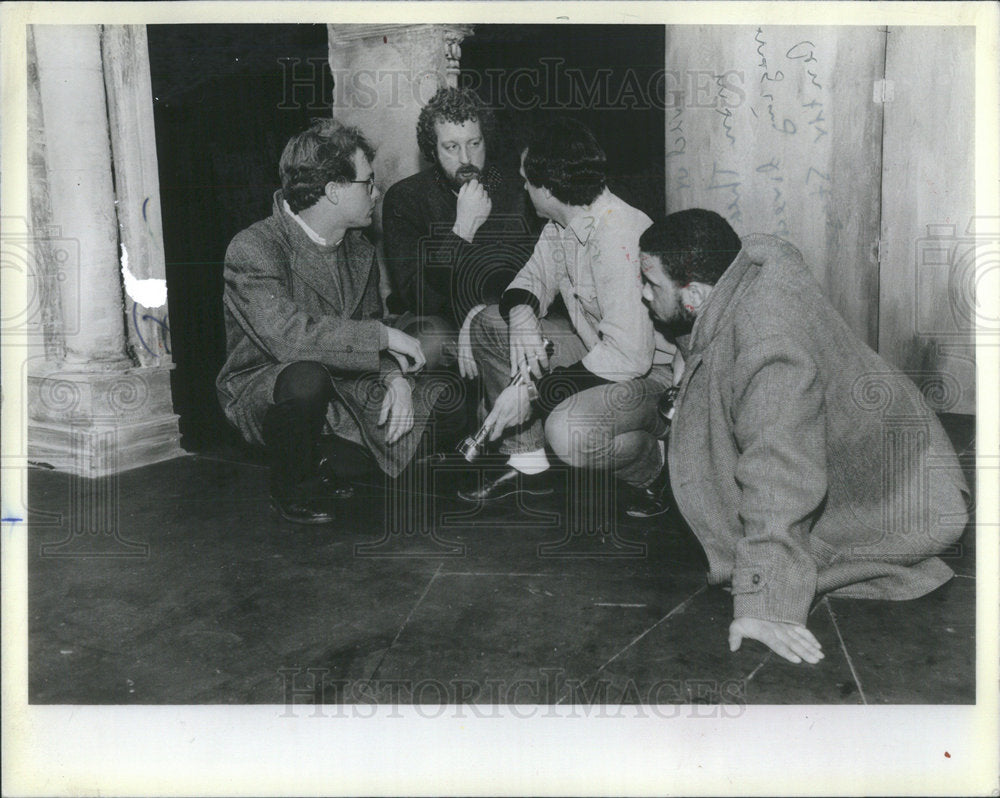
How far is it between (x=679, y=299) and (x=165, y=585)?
207cm

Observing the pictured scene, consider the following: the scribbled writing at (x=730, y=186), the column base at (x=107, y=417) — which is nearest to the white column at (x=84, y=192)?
the column base at (x=107, y=417)

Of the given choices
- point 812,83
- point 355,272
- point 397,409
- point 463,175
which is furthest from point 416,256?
point 812,83

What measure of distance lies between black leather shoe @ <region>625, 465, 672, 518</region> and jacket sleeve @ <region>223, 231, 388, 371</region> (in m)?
1.16

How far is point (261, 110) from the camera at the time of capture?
353 cm

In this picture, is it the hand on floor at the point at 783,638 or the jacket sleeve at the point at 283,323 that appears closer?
the hand on floor at the point at 783,638

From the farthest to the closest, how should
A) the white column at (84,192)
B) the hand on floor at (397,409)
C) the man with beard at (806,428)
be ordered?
1. the white column at (84,192)
2. the hand on floor at (397,409)
3. the man with beard at (806,428)

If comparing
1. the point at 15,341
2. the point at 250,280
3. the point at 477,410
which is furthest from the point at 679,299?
the point at 15,341

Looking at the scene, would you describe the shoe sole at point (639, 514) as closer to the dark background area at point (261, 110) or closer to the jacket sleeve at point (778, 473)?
the jacket sleeve at point (778, 473)

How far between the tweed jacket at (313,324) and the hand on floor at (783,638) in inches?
60.7

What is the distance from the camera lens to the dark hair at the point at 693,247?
2.99 meters

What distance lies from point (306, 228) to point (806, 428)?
2147 mm

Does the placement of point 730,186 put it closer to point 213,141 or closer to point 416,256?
point 416,256

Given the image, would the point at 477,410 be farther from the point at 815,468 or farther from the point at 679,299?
the point at 815,468

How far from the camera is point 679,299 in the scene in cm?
302
